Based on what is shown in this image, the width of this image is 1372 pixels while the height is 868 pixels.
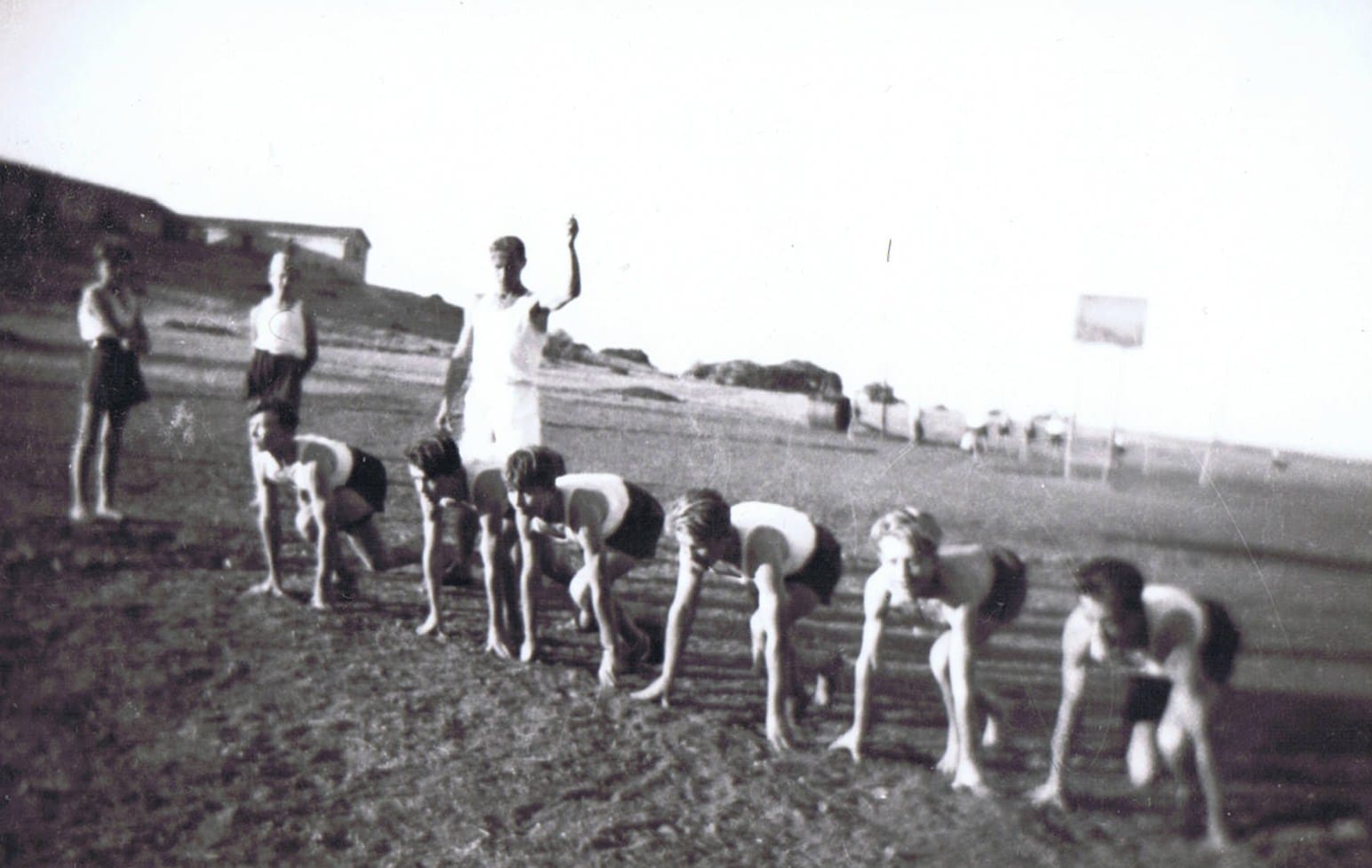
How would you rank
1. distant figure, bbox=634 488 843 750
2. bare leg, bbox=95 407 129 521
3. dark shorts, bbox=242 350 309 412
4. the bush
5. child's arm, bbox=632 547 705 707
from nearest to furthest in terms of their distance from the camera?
the bush
distant figure, bbox=634 488 843 750
child's arm, bbox=632 547 705 707
dark shorts, bbox=242 350 309 412
bare leg, bbox=95 407 129 521

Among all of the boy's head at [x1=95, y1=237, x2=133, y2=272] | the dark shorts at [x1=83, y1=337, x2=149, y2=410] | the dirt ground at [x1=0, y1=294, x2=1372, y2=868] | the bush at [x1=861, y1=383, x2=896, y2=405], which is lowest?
the dirt ground at [x1=0, y1=294, x2=1372, y2=868]

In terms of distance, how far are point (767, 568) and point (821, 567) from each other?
0.19m

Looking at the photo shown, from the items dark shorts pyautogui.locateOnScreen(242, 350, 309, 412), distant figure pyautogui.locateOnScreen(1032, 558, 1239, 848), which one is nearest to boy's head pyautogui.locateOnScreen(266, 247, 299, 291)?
dark shorts pyautogui.locateOnScreen(242, 350, 309, 412)

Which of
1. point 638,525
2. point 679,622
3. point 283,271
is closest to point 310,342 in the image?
point 283,271

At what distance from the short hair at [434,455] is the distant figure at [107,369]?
1.06 meters

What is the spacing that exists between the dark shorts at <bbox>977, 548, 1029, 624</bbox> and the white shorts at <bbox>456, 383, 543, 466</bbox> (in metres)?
1.41

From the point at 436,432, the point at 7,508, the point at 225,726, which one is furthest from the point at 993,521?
the point at 7,508

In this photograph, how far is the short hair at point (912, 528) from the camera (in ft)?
6.97

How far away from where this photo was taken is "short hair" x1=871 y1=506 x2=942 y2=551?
212 centimetres

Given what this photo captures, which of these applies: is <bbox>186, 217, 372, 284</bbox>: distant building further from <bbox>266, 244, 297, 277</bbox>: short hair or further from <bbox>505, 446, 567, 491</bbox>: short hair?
<bbox>505, 446, 567, 491</bbox>: short hair

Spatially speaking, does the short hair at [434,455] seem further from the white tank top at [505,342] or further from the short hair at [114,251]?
the short hair at [114,251]

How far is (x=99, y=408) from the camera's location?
330 centimetres

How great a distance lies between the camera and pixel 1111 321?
6.86ft

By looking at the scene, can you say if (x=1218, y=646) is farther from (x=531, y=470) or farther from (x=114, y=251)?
(x=114, y=251)
